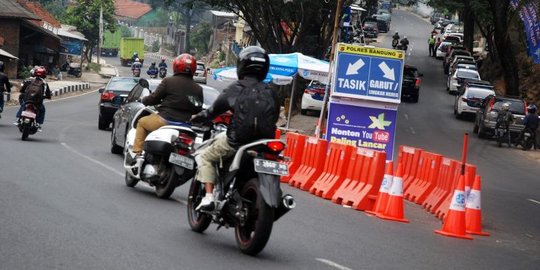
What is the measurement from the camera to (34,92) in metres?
22.6

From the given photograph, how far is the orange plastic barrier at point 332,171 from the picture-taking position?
645 inches

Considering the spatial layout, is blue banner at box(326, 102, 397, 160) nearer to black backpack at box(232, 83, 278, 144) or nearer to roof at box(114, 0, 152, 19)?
black backpack at box(232, 83, 278, 144)

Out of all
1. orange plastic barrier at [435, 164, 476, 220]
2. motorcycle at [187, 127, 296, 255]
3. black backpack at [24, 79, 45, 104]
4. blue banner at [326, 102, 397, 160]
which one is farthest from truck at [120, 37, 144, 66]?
motorcycle at [187, 127, 296, 255]

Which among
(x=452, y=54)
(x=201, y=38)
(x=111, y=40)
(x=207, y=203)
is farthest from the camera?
(x=201, y=38)

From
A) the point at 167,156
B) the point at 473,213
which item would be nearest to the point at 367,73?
the point at 473,213

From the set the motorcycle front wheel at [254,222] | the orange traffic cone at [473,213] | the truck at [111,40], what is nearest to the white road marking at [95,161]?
the orange traffic cone at [473,213]

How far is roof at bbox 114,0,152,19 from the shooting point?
16593 cm

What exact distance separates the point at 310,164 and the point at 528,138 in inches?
876

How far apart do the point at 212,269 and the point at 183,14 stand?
5516 inches

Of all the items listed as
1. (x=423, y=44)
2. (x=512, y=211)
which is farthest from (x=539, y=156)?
(x=423, y=44)

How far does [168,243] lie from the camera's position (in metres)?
9.22

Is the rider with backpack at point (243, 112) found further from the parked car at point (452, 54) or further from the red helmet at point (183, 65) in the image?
the parked car at point (452, 54)

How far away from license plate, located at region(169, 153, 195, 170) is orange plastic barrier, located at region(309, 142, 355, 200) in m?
5.19

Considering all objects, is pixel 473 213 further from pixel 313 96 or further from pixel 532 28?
pixel 313 96
